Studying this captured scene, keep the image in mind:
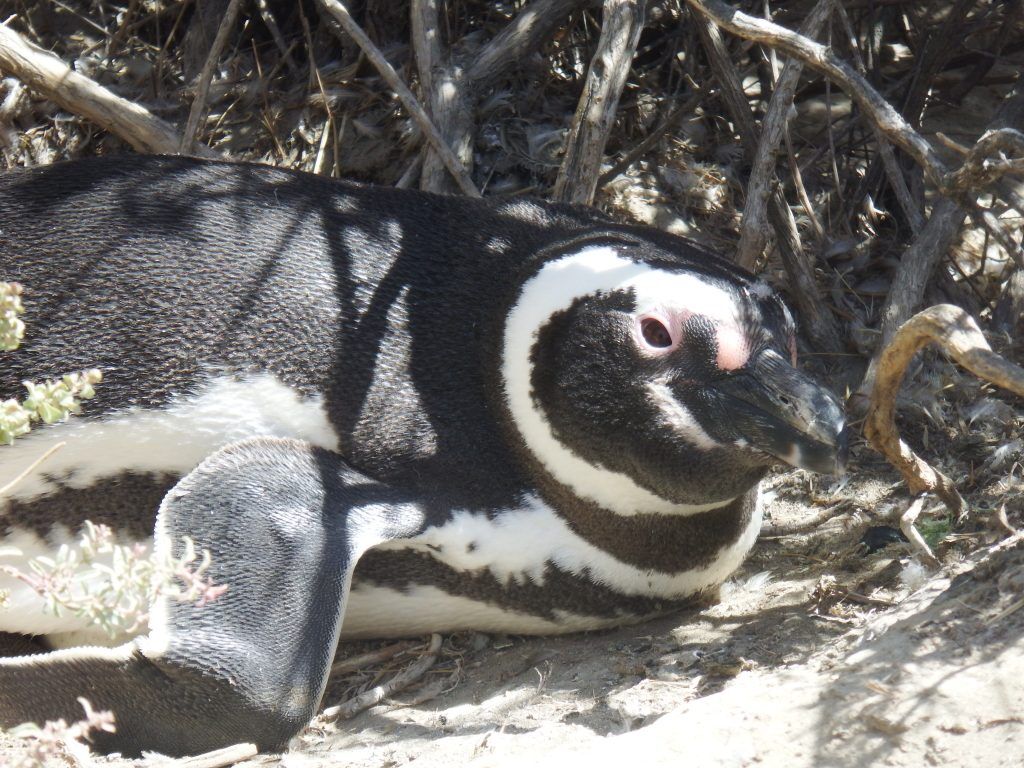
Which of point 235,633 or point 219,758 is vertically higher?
point 235,633

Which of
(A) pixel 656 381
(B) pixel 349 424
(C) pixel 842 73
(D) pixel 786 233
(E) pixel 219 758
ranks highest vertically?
(C) pixel 842 73

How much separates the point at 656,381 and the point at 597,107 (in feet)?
4.00

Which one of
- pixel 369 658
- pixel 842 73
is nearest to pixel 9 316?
pixel 369 658

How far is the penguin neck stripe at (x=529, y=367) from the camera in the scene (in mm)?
2738

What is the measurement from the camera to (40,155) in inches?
164

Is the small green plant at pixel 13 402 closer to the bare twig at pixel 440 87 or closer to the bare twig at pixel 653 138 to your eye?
A: the bare twig at pixel 440 87

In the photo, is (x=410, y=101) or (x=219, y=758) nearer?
(x=219, y=758)

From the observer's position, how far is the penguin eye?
2.64 metres

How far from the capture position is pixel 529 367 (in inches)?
109

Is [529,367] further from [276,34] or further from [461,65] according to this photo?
[276,34]

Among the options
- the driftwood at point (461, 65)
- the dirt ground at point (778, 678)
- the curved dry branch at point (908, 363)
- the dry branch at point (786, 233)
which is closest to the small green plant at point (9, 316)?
the dirt ground at point (778, 678)

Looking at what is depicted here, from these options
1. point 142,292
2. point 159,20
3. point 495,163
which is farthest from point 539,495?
point 159,20

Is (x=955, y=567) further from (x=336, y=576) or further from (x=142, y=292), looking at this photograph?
(x=142, y=292)

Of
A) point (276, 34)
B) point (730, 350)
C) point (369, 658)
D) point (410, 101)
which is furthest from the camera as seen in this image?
point (276, 34)
